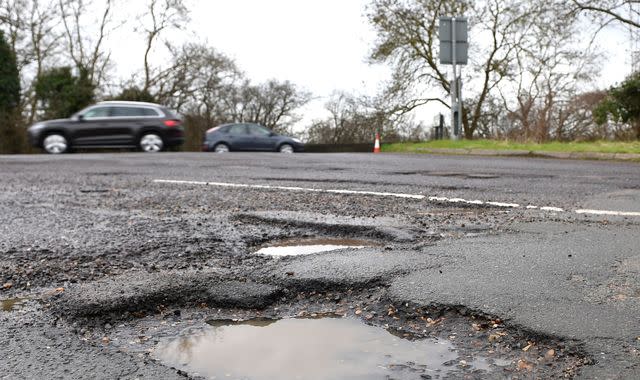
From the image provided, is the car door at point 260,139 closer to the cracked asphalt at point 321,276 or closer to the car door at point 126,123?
the car door at point 126,123

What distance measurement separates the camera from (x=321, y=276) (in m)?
2.91

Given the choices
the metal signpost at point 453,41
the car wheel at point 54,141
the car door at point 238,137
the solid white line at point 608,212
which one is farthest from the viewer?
the car door at point 238,137

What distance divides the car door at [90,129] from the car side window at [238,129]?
523cm

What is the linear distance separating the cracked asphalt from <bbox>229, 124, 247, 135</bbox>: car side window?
16.1m

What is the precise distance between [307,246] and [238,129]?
739 inches

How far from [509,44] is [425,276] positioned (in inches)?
1076

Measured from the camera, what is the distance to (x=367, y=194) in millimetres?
6309

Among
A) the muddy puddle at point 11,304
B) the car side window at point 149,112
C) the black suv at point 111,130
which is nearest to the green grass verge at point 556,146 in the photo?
the black suv at point 111,130

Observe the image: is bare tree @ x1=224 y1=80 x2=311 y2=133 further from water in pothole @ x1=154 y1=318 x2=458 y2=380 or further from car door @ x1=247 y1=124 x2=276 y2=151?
water in pothole @ x1=154 y1=318 x2=458 y2=380

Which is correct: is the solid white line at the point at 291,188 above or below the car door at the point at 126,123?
below

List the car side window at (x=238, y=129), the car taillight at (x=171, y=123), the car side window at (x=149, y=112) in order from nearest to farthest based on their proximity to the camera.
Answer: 1. the car taillight at (x=171, y=123)
2. the car side window at (x=149, y=112)
3. the car side window at (x=238, y=129)

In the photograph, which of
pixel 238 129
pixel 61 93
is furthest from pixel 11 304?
pixel 61 93

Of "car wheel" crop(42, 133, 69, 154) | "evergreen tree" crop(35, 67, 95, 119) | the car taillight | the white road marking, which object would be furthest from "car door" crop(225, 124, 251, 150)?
"evergreen tree" crop(35, 67, 95, 119)

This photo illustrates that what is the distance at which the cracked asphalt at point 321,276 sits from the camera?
2.04 m
